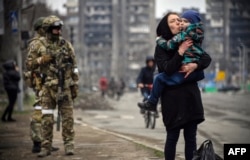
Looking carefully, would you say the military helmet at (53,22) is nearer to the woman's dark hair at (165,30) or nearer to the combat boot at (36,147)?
Answer: the combat boot at (36,147)

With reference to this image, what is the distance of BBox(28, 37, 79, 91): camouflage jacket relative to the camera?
27.1 ft

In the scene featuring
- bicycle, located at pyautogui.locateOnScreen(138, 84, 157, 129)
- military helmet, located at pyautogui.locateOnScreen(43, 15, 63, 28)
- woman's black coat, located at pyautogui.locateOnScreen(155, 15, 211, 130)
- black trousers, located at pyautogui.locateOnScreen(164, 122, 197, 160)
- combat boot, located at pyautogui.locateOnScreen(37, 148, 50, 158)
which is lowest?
bicycle, located at pyautogui.locateOnScreen(138, 84, 157, 129)

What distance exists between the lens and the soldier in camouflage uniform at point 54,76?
8211 mm

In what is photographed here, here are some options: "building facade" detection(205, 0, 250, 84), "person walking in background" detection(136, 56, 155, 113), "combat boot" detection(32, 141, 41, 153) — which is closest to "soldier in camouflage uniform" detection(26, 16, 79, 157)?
"combat boot" detection(32, 141, 41, 153)

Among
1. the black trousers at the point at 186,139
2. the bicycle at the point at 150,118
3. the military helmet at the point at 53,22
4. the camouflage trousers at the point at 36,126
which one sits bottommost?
the bicycle at the point at 150,118

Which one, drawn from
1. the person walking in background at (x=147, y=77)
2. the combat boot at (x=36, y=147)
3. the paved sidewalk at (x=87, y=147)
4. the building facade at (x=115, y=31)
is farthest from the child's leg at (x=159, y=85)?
the building facade at (x=115, y=31)

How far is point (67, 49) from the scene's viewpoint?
838 centimetres

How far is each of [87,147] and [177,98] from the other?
361 cm

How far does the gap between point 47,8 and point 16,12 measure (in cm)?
2773

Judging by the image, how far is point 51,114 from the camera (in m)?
8.23

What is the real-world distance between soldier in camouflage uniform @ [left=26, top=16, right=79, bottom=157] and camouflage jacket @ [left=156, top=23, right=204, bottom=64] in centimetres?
234

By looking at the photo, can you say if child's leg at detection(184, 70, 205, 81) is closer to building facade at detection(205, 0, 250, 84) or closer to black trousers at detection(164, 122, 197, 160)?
black trousers at detection(164, 122, 197, 160)

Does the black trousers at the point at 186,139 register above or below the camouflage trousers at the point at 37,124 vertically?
above

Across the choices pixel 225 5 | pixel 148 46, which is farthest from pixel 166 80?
pixel 148 46
